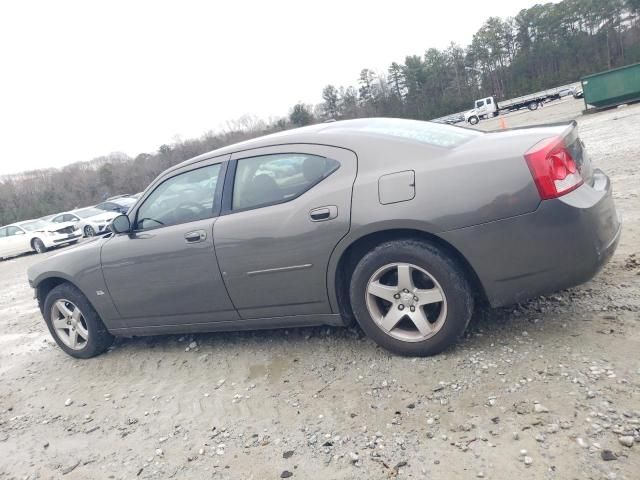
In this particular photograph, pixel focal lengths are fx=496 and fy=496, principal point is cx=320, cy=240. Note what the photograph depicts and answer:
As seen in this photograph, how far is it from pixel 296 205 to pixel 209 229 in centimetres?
74

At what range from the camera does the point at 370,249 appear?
319 centimetres

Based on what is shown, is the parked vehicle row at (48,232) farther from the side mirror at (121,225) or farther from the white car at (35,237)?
the side mirror at (121,225)

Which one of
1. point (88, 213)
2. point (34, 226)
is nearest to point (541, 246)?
point (88, 213)

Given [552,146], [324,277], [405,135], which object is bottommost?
[324,277]

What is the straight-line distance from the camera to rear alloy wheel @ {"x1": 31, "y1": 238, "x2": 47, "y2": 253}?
1910cm

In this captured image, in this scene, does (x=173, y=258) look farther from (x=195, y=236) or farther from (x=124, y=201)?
(x=124, y=201)

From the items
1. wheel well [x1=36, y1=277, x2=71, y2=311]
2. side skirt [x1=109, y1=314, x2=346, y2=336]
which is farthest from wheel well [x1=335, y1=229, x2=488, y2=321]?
wheel well [x1=36, y1=277, x2=71, y2=311]

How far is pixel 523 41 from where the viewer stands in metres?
71.9

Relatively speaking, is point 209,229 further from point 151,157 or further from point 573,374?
point 151,157

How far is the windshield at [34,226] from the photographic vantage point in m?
19.8

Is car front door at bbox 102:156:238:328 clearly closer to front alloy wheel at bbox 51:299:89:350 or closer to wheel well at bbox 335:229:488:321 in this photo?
front alloy wheel at bbox 51:299:89:350

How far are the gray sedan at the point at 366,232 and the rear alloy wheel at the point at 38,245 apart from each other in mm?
17186

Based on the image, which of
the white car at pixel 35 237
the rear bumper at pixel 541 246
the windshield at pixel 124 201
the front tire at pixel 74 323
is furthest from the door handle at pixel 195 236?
the windshield at pixel 124 201

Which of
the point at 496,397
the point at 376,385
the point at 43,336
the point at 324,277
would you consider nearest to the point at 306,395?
the point at 376,385
